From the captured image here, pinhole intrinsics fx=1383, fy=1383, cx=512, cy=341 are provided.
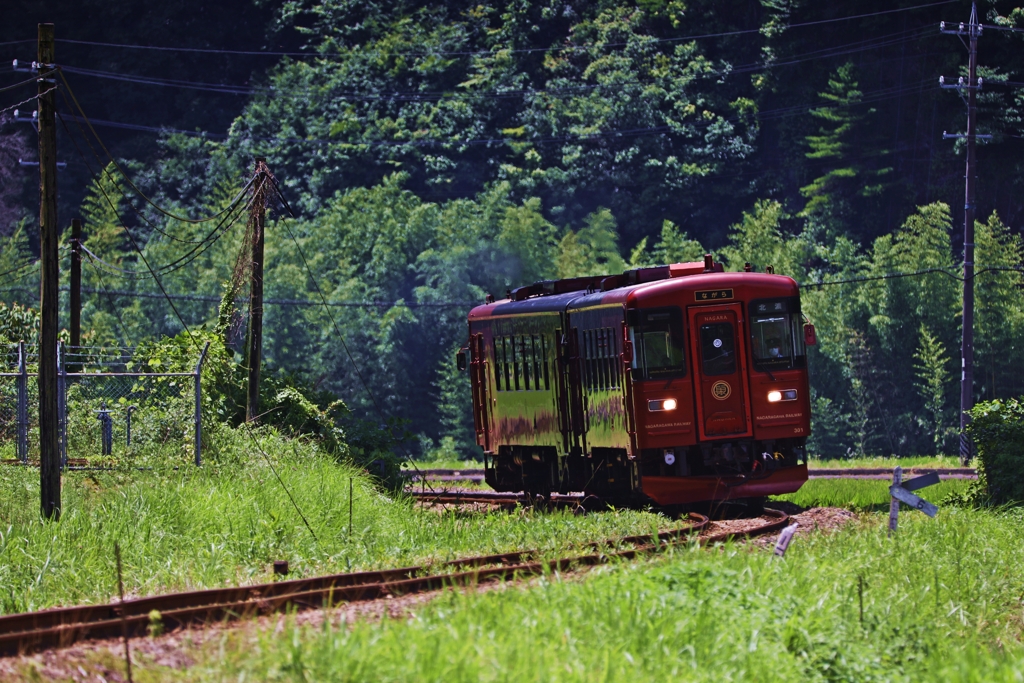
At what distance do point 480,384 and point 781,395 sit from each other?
659cm

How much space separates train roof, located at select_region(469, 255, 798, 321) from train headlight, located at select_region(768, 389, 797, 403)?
1246mm

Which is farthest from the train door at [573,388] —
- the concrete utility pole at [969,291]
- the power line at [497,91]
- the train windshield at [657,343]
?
the power line at [497,91]

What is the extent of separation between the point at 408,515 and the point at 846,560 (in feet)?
21.5

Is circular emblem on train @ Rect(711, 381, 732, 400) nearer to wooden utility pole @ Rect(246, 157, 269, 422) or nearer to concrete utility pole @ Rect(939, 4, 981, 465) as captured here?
wooden utility pole @ Rect(246, 157, 269, 422)

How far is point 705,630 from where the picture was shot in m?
8.91

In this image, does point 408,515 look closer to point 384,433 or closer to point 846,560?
point 846,560

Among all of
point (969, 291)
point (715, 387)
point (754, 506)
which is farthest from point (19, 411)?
point (969, 291)

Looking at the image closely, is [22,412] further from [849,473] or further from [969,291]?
[969,291]

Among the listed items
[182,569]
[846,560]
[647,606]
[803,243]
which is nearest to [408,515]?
[182,569]

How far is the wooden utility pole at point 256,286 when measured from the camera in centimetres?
2484

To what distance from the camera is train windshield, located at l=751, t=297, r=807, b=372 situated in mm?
17609

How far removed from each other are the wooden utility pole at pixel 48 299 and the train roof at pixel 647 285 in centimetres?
684

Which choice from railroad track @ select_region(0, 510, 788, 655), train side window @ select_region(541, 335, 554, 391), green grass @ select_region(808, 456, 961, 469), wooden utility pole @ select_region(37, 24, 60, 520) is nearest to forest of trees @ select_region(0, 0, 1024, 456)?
green grass @ select_region(808, 456, 961, 469)

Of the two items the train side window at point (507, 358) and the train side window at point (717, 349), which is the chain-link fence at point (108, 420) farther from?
the train side window at point (717, 349)
